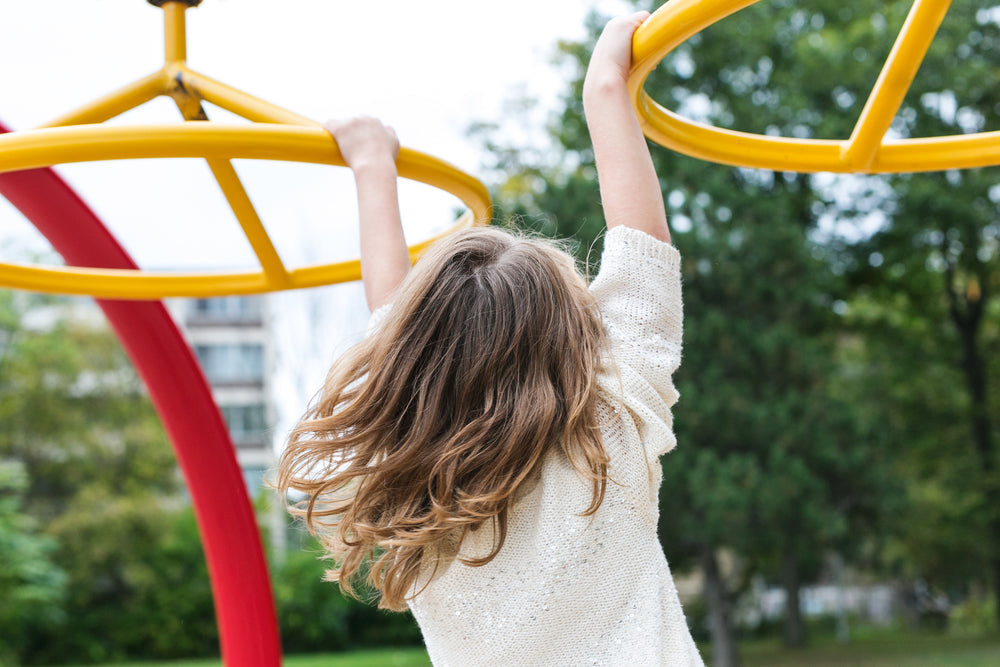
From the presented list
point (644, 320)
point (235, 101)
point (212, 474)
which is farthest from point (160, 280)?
point (644, 320)

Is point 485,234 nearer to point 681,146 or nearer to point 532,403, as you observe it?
point 532,403

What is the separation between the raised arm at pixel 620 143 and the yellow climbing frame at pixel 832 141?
28 millimetres

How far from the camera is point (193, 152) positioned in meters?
1.32

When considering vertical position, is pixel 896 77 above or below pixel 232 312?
above

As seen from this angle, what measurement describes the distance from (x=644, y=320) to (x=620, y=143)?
250 millimetres

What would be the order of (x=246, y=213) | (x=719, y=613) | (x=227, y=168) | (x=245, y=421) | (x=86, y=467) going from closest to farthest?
1. (x=227, y=168)
2. (x=246, y=213)
3. (x=719, y=613)
4. (x=86, y=467)
5. (x=245, y=421)

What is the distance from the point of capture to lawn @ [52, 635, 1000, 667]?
41.5 ft

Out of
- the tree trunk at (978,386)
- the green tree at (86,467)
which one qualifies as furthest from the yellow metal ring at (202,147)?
the green tree at (86,467)

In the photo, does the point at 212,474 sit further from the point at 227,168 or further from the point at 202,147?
the point at 202,147

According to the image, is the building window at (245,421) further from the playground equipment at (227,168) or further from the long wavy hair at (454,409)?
the long wavy hair at (454,409)

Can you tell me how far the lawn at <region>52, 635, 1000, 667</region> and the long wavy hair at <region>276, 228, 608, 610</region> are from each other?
469 inches

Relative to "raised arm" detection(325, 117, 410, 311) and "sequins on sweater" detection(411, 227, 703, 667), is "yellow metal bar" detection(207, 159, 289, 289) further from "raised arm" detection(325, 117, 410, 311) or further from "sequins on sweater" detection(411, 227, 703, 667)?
"sequins on sweater" detection(411, 227, 703, 667)

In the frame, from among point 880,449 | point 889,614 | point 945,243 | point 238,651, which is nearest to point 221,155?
point 238,651

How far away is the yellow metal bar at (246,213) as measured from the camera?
5.16 ft
